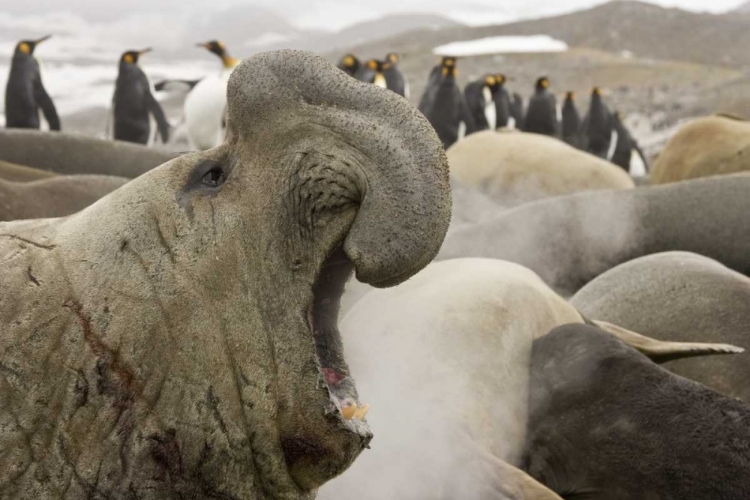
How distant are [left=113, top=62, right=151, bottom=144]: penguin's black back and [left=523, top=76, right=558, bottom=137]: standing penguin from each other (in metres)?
6.41

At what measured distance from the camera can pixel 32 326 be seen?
1.64 meters

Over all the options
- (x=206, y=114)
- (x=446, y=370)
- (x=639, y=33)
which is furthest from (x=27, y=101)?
(x=639, y=33)

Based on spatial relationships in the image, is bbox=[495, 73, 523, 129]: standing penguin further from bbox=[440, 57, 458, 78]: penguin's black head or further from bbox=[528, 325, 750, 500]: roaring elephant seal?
bbox=[528, 325, 750, 500]: roaring elephant seal

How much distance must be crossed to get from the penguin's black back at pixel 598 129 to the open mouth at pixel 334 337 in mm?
15291

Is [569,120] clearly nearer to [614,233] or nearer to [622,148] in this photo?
[622,148]

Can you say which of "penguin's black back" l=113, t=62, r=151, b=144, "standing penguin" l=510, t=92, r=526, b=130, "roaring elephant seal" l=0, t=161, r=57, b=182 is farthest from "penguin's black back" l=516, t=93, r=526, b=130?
"roaring elephant seal" l=0, t=161, r=57, b=182

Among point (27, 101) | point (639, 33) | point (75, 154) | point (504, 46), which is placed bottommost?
point (504, 46)

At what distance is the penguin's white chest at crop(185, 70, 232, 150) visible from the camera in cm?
1177

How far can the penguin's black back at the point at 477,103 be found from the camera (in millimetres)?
17109

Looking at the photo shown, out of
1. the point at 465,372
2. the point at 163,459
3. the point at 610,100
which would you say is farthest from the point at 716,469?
the point at 610,100

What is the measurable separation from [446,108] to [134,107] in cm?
444

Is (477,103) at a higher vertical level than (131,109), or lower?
lower

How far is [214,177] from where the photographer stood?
1.74 meters

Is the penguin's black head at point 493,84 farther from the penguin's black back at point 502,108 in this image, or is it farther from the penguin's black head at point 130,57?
the penguin's black head at point 130,57
